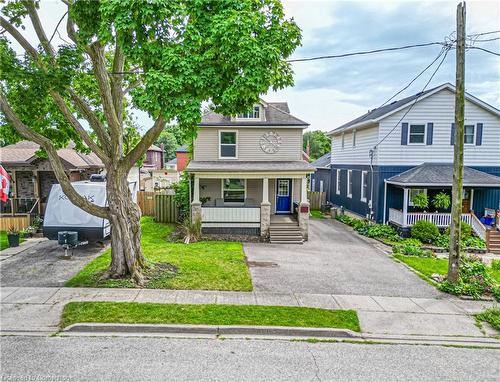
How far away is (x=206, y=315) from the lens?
25.2ft

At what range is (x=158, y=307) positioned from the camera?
801 centimetres

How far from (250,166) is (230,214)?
2663mm

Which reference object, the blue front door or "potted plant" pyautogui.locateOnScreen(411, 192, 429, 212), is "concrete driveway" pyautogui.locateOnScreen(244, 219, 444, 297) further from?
"potted plant" pyautogui.locateOnScreen(411, 192, 429, 212)

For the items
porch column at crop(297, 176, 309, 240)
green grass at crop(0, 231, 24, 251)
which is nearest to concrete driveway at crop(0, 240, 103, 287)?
green grass at crop(0, 231, 24, 251)

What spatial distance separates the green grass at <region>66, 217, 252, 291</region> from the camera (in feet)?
31.5

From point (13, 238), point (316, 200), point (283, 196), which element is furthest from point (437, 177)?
point (13, 238)

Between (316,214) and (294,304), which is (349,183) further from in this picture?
(294,304)

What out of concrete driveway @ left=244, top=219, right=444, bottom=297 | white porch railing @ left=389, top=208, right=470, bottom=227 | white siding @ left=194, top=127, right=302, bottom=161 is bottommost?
concrete driveway @ left=244, top=219, right=444, bottom=297

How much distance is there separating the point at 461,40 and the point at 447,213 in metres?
10.9

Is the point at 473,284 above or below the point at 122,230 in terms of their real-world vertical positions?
below

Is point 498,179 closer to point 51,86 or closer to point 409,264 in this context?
point 409,264

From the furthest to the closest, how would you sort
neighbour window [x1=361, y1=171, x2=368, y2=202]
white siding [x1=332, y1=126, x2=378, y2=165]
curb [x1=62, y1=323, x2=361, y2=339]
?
neighbour window [x1=361, y1=171, x2=368, y2=202]
white siding [x1=332, y1=126, x2=378, y2=165]
curb [x1=62, y1=323, x2=361, y2=339]

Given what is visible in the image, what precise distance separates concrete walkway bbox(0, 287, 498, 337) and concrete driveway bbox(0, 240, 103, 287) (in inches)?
25.2

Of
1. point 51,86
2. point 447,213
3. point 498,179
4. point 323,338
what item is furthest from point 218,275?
point 498,179
